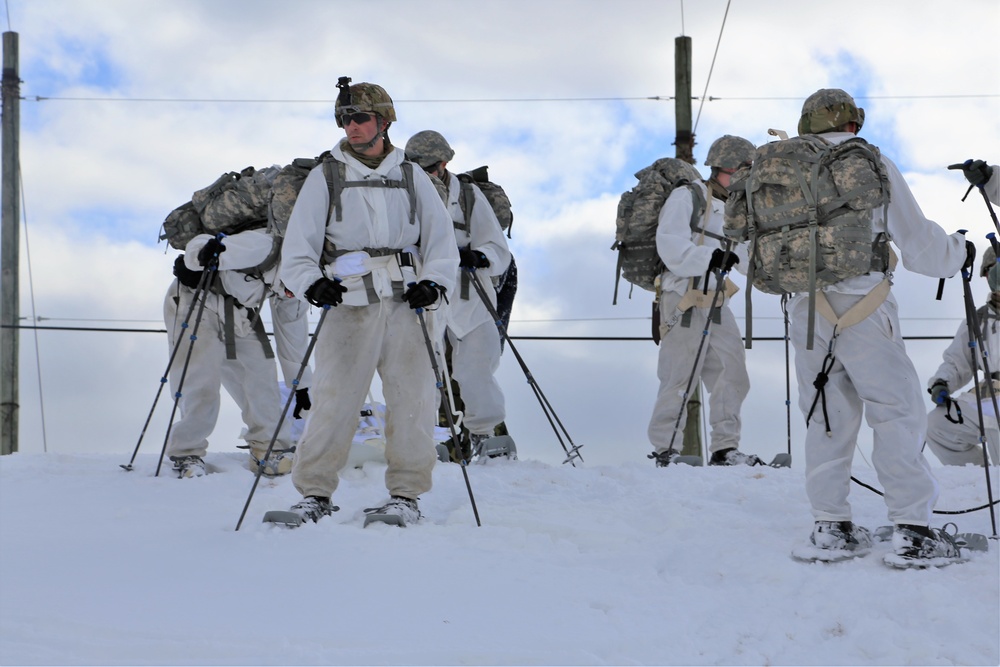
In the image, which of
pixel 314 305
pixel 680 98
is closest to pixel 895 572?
pixel 314 305

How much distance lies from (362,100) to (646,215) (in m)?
3.76

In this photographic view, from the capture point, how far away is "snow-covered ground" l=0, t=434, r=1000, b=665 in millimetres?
4273

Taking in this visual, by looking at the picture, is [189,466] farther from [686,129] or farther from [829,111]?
[686,129]

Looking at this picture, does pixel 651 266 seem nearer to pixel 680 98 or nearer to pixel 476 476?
pixel 476 476

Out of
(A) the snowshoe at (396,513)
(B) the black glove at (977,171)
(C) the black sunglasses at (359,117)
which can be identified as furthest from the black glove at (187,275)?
(B) the black glove at (977,171)

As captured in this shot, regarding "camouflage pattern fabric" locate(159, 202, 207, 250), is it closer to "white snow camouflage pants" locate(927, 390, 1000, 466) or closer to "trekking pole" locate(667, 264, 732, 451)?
"trekking pole" locate(667, 264, 732, 451)

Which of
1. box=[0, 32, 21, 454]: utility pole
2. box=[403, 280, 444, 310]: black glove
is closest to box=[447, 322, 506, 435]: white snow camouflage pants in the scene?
box=[403, 280, 444, 310]: black glove

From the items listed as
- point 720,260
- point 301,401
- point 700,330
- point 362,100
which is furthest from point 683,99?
point 362,100

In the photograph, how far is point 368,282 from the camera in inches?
243

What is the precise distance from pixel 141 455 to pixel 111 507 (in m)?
2.39

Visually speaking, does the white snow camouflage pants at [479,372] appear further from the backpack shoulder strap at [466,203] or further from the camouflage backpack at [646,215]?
the camouflage backpack at [646,215]

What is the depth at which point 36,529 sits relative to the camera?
264 inches

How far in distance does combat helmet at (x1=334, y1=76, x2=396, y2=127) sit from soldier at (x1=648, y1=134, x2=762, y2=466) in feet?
11.1

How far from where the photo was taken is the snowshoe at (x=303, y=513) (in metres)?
6.03
